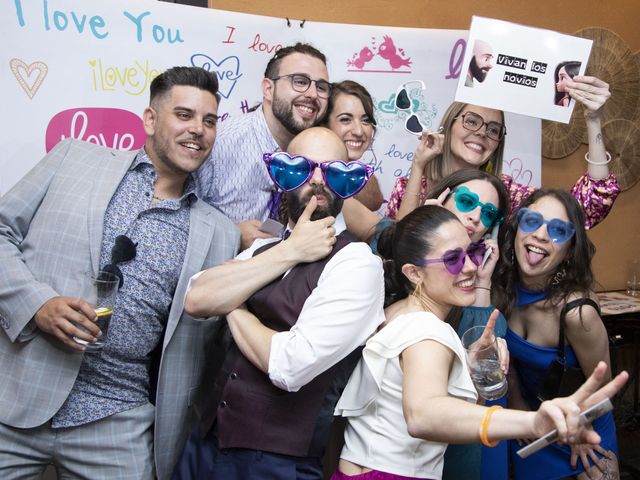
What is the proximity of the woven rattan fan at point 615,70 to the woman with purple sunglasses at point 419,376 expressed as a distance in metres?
3.05

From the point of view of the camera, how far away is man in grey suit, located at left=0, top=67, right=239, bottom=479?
7.09 ft

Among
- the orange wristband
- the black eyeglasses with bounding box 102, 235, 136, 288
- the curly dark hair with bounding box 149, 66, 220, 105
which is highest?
the curly dark hair with bounding box 149, 66, 220, 105

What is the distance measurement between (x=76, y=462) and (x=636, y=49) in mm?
4526

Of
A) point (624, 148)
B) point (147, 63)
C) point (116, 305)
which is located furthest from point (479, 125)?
point (624, 148)

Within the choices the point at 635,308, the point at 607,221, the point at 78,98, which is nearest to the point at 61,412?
the point at 78,98

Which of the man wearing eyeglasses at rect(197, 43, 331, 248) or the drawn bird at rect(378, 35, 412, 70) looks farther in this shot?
the drawn bird at rect(378, 35, 412, 70)

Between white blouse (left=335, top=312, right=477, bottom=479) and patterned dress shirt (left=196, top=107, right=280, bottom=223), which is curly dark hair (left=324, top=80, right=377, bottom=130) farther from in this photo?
white blouse (left=335, top=312, right=477, bottom=479)

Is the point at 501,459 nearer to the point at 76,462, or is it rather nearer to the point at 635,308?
the point at 76,462

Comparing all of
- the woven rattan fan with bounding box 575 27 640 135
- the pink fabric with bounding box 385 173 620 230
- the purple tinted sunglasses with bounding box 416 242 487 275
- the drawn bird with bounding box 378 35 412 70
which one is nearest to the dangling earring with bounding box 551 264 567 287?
the pink fabric with bounding box 385 173 620 230

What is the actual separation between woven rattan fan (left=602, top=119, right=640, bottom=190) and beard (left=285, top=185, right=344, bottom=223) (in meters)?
3.30

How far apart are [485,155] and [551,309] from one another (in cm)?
74

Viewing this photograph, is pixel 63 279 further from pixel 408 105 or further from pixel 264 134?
pixel 408 105

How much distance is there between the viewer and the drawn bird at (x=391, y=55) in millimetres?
3588

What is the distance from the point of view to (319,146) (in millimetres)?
2092
